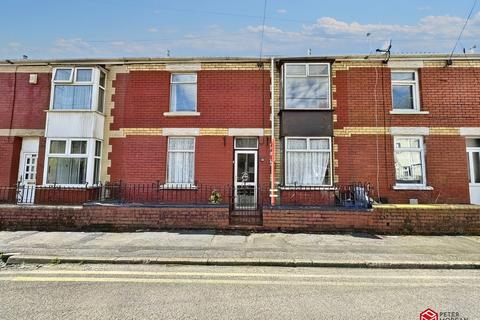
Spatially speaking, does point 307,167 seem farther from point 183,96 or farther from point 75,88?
point 75,88

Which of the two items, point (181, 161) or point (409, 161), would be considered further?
point (181, 161)

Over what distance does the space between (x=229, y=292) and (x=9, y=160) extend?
11936 millimetres

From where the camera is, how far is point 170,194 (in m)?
11.6

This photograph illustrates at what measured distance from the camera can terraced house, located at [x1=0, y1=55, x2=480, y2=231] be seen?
37.5ft

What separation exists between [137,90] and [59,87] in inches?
120

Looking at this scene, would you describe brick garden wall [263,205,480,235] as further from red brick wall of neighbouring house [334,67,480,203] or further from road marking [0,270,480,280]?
road marking [0,270,480,280]

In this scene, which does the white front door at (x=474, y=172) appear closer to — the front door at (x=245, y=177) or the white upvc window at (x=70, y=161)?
the front door at (x=245, y=177)

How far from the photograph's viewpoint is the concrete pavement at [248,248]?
6.20 m

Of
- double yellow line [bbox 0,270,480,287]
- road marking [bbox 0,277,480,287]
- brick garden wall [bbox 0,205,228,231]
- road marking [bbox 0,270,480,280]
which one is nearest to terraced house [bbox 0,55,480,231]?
brick garden wall [bbox 0,205,228,231]

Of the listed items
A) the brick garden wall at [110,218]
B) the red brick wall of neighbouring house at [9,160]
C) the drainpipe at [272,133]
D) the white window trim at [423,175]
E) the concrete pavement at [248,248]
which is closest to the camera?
the concrete pavement at [248,248]

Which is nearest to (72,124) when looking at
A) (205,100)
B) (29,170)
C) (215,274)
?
(29,170)

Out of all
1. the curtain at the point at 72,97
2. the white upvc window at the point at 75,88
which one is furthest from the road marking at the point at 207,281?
the curtain at the point at 72,97

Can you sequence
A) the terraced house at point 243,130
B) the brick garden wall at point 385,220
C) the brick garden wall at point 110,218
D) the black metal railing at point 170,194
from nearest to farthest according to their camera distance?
the brick garden wall at point 385,220 < the brick garden wall at point 110,218 < the black metal railing at point 170,194 < the terraced house at point 243,130

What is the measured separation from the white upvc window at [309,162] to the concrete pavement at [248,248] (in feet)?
10.5
